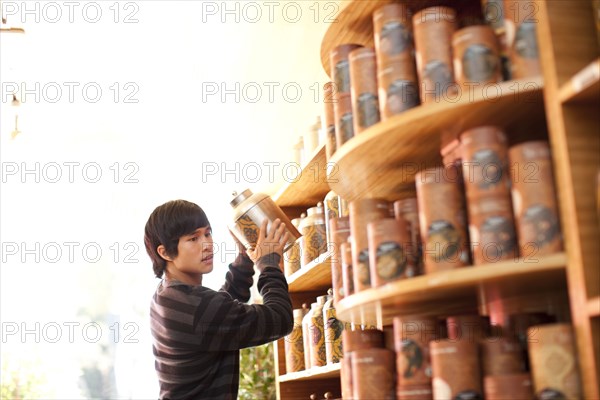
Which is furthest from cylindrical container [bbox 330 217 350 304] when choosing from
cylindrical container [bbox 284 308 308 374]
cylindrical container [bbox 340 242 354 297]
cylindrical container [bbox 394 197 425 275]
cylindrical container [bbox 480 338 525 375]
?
cylindrical container [bbox 284 308 308 374]

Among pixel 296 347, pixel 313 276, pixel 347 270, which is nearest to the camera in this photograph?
pixel 347 270

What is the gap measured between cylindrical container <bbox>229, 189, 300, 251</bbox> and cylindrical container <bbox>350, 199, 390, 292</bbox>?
0.67m

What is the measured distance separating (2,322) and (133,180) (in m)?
1.33

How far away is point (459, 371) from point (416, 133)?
1.64 feet

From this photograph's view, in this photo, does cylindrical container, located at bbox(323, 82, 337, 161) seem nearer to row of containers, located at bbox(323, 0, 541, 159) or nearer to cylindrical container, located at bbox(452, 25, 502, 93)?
row of containers, located at bbox(323, 0, 541, 159)

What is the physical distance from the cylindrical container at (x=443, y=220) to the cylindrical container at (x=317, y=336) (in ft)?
4.86

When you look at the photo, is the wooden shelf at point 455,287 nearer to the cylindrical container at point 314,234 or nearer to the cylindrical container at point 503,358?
the cylindrical container at point 503,358

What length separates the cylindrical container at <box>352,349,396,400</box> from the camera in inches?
72.0

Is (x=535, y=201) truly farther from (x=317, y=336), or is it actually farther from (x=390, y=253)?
(x=317, y=336)

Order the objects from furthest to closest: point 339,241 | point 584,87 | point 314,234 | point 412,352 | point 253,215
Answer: point 314,234, point 253,215, point 339,241, point 412,352, point 584,87

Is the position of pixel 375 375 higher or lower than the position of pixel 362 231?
lower

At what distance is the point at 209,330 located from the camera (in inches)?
93.8

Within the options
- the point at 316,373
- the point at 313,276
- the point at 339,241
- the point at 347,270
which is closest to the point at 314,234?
the point at 313,276

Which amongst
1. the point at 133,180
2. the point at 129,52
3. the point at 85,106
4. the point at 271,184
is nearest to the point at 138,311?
the point at 133,180
